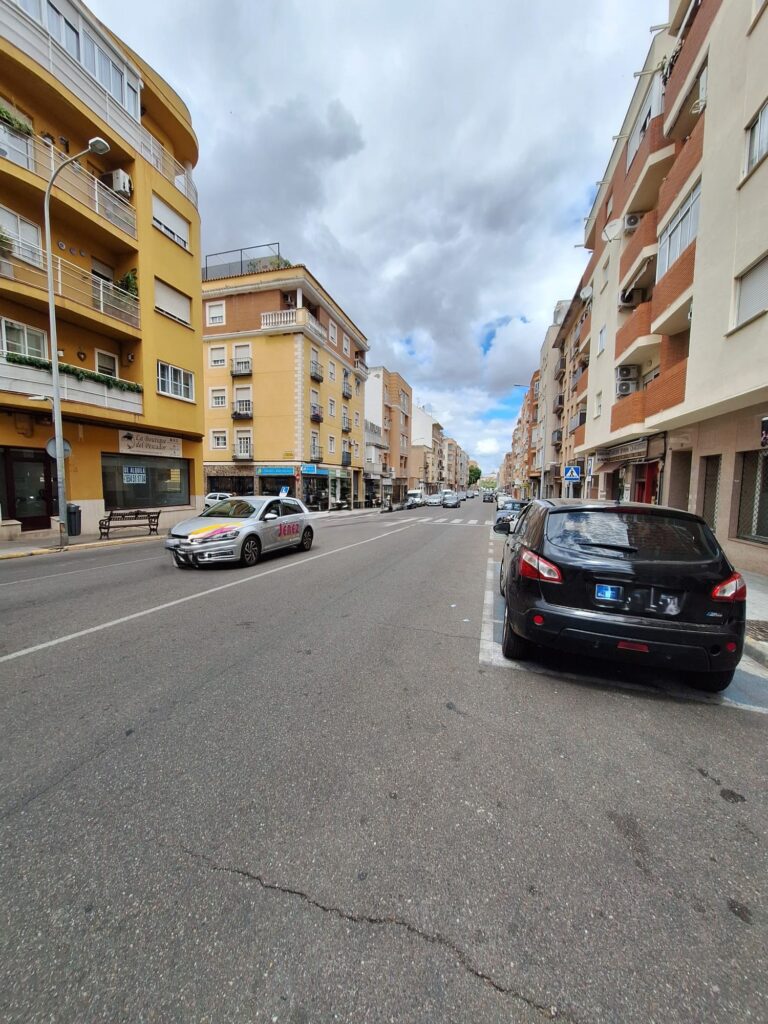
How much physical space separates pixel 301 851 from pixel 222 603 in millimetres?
4455

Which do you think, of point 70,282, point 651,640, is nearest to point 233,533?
point 651,640

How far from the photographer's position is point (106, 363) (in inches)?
631

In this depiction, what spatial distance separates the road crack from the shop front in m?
27.8

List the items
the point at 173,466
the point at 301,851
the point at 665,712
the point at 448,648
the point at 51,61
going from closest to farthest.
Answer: the point at 301,851
the point at 665,712
the point at 448,648
the point at 51,61
the point at 173,466

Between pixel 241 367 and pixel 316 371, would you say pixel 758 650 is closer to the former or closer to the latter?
pixel 316 371

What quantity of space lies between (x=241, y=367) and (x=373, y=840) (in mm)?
31755

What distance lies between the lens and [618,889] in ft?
5.95

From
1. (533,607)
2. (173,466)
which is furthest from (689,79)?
(173,466)

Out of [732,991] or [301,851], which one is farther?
[301,851]

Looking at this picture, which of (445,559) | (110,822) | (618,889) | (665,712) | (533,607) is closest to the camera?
(618,889)

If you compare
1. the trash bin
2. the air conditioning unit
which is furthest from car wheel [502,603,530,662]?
the air conditioning unit

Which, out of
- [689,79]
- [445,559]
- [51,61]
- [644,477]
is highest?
[51,61]

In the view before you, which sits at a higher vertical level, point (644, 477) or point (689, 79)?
point (689, 79)

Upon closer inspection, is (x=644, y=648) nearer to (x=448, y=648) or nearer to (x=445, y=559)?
(x=448, y=648)
